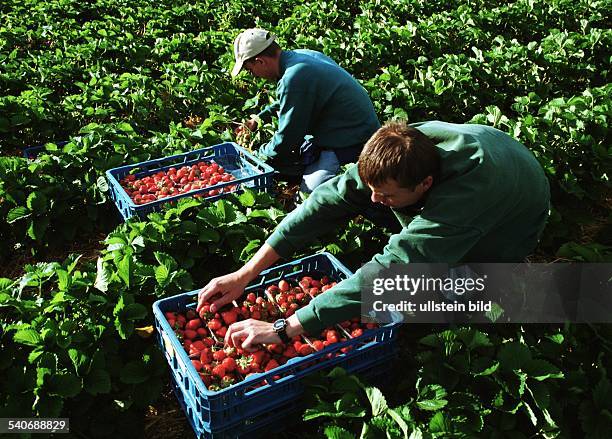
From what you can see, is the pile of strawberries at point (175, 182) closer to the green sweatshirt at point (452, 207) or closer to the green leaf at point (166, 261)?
the green leaf at point (166, 261)

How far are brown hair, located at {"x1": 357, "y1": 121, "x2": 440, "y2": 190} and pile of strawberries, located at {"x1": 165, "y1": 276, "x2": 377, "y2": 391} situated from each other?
96 centimetres

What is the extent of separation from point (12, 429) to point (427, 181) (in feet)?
7.75

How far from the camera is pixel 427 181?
8.83ft

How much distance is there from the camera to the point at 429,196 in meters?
2.74

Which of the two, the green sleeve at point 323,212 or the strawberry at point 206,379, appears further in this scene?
the green sleeve at point 323,212

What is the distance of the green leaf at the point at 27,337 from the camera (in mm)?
2967

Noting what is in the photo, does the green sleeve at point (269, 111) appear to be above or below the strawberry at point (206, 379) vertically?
above

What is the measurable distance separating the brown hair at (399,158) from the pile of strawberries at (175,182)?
2.19 m

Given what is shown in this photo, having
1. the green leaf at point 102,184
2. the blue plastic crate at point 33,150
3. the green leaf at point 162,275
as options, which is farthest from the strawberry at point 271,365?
the blue plastic crate at point 33,150

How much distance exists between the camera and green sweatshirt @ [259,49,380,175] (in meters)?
4.53

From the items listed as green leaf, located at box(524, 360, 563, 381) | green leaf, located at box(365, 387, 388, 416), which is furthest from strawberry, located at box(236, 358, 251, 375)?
green leaf, located at box(524, 360, 563, 381)

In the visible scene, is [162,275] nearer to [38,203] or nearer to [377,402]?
[377,402]

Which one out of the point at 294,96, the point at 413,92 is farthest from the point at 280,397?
the point at 413,92

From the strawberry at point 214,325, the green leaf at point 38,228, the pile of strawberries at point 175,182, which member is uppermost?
the pile of strawberries at point 175,182
